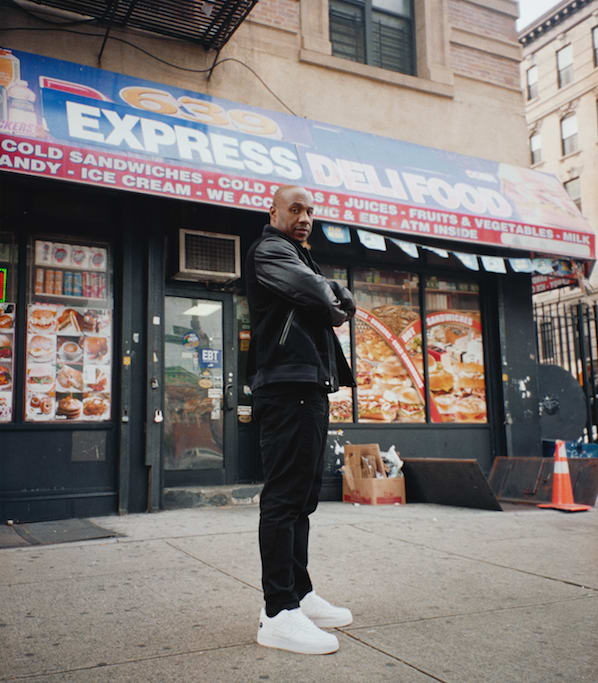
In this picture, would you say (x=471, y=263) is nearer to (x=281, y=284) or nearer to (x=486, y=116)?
(x=486, y=116)

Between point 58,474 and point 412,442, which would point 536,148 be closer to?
point 412,442

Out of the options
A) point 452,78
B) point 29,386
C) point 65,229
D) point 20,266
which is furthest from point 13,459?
point 452,78

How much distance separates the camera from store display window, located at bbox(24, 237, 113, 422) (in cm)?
715

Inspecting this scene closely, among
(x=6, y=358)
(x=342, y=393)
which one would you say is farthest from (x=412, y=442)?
(x=6, y=358)

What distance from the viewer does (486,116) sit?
10570 millimetres

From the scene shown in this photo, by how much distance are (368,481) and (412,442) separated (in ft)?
4.71

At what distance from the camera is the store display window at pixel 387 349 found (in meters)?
9.26

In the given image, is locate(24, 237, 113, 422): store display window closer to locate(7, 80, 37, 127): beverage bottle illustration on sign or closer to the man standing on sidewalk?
locate(7, 80, 37, 127): beverage bottle illustration on sign

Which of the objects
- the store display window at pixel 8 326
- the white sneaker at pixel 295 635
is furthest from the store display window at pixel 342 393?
the white sneaker at pixel 295 635

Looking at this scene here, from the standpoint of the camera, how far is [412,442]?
30.6ft

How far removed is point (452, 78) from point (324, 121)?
255cm

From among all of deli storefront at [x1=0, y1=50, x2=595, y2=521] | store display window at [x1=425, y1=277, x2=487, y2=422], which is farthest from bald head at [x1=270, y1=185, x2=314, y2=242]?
store display window at [x1=425, y1=277, x2=487, y2=422]

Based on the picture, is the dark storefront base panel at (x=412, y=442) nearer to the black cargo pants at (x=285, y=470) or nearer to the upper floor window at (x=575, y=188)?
the black cargo pants at (x=285, y=470)

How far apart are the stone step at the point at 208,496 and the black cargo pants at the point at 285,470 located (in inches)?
178
